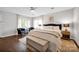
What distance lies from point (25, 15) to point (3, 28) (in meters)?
0.42

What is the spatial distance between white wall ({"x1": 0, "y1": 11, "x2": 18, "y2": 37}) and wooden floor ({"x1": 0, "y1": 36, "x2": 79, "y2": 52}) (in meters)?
0.09

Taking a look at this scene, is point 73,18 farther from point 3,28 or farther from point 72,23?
point 3,28

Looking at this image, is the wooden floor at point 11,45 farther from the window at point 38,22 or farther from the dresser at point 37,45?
the window at point 38,22

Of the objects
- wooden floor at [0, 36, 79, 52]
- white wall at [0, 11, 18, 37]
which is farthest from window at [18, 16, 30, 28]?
wooden floor at [0, 36, 79, 52]

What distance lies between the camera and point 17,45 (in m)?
1.12

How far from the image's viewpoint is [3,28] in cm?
104

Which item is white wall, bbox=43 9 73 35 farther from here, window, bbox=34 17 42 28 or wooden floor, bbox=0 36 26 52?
wooden floor, bbox=0 36 26 52

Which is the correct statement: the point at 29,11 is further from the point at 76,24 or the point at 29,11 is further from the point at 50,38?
the point at 76,24

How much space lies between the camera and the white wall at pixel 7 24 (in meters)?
1.02

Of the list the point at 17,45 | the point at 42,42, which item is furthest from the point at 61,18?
the point at 17,45

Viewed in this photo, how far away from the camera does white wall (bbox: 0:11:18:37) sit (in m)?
1.02

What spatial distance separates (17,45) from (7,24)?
39 centimetres

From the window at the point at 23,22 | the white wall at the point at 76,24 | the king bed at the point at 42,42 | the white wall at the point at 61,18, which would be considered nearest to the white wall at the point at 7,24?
the window at the point at 23,22
